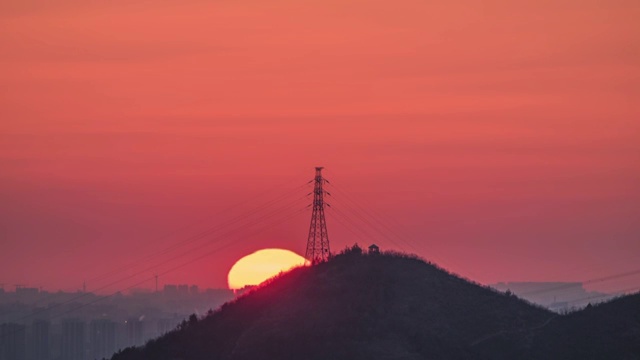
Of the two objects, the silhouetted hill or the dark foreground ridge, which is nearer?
the silhouetted hill

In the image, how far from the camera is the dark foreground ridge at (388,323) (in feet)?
366

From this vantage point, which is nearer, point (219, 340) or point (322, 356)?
point (322, 356)

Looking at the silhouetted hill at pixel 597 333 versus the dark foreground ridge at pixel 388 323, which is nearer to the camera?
the silhouetted hill at pixel 597 333

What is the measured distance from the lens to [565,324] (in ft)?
385

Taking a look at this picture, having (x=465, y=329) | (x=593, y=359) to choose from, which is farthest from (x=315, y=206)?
(x=593, y=359)

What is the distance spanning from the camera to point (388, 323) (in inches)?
4491

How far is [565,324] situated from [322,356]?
2033 centimetres

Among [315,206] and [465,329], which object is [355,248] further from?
[465,329]

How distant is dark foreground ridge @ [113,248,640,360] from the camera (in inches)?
4387

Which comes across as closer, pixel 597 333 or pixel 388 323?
pixel 597 333

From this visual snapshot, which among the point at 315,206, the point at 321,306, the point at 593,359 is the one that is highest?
the point at 315,206

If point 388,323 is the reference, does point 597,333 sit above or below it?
below

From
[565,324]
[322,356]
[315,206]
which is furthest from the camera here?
[315,206]

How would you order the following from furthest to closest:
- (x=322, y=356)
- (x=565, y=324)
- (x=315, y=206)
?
(x=315, y=206) < (x=565, y=324) < (x=322, y=356)
